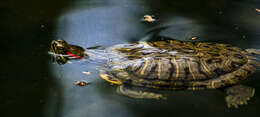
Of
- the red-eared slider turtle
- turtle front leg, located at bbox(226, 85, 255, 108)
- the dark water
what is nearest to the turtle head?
the dark water

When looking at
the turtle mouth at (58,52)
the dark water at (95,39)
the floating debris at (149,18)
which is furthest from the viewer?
the floating debris at (149,18)

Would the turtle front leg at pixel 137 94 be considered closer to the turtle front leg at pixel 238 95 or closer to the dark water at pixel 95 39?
the dark water at pixel 95 39

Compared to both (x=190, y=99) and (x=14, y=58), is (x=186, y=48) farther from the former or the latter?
(x=14, y=58)

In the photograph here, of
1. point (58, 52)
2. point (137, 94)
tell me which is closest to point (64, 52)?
point (58, 52)

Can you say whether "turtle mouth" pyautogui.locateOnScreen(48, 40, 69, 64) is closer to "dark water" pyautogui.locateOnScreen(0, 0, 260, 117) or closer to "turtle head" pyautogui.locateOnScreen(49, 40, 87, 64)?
"turtle head" pyautogui.locateOnScreen(49, 40, 87, 64)

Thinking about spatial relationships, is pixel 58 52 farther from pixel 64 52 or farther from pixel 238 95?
pixel 238 95

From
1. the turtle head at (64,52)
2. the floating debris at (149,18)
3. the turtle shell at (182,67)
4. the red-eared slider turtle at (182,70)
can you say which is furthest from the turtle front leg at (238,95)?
the floating debris at (149,18)

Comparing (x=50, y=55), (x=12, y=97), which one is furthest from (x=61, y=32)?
(x=12, y=97)

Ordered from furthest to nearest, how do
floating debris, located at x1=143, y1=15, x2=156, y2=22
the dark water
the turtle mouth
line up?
1. floating debris, located at x1=143, y1=15, x2=156, y2=22
2. the turtle mouth
3. the dark water
